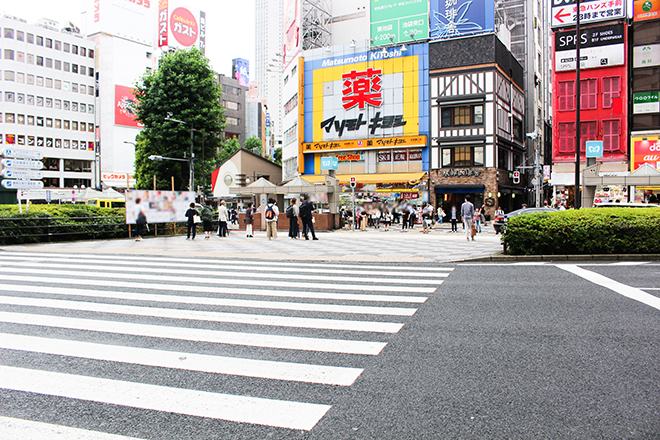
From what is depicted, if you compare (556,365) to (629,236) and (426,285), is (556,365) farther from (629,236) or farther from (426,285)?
(629,236)

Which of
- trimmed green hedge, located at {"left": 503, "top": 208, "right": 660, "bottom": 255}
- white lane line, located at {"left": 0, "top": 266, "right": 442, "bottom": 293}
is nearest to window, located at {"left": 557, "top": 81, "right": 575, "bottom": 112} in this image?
trimmed green hedge, located at {"left": 503, "top": 208, "right": 660, "bottom": 255}

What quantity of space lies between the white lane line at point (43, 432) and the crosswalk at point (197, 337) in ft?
0.05

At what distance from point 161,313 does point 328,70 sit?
40.2 meters

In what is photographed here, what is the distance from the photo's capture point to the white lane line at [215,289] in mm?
7007

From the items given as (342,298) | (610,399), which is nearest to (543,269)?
(342,298)

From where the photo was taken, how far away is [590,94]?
3400 cm

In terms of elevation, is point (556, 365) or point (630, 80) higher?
point (630, 80)

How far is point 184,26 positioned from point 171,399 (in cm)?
8963

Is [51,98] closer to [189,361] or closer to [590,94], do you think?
[590,94]

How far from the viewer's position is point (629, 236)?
1147cm

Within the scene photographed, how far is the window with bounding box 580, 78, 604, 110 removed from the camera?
33812 mm

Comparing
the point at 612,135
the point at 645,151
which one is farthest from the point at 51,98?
the point at 645,151

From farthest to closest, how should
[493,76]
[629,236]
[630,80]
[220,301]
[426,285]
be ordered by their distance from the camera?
[493,76]
[630,80]
[629,236]
[426,285]
[220,301]

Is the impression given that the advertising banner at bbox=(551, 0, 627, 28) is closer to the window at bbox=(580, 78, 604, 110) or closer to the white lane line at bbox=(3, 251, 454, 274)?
the window at bbox=(580, 78, 604, 110)
